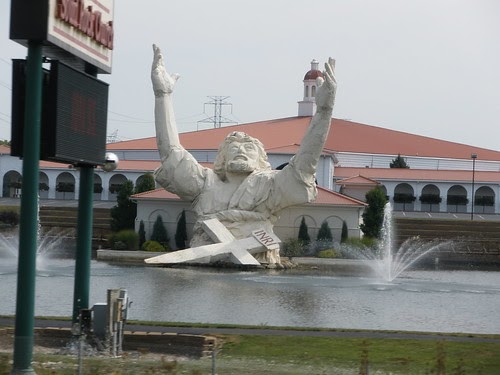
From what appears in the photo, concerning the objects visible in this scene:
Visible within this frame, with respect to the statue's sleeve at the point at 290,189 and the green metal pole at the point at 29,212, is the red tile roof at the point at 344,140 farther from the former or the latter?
the green metal pole at the point at 29,212

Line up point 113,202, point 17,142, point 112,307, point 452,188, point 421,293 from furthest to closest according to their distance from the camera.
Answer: point 452,188, point 113,202, point 421,293, point 112,307, point 17,142

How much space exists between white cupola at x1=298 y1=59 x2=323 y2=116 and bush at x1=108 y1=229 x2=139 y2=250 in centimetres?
4298

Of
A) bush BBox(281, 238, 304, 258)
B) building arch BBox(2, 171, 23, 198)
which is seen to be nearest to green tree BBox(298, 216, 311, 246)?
bush BBox(281, 238, 304, 258)

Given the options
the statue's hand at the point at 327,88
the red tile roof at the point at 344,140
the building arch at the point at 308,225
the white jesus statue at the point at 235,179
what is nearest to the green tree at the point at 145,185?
the building arch at the point at 308,225

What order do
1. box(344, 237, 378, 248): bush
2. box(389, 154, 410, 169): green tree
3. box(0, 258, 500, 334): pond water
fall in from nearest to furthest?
box(0, 258, 500, 334): pond water → box(344, 237, 378, 248): bush → box(389, 154, 410, 169): green tree

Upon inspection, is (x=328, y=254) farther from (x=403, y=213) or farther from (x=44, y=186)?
(x=44, y=186)

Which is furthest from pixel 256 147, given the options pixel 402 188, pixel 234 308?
pixel 402 188

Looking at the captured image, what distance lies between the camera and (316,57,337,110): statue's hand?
40281 mm

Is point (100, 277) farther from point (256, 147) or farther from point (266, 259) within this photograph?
point (256, 147)

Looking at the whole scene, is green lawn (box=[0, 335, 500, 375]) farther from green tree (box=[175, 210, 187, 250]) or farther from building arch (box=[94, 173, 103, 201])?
building arch (box=[94, 173, 103, 201])

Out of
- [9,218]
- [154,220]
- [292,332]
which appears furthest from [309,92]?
[292,332]

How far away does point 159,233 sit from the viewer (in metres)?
49.8

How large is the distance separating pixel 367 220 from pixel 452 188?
30789 mm

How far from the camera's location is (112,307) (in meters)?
18.5
